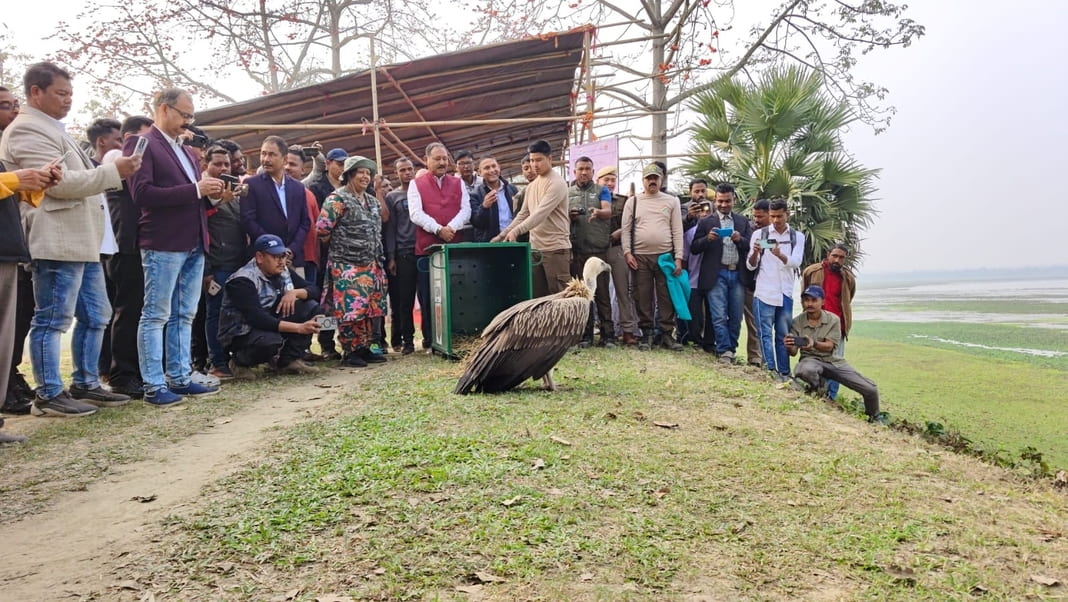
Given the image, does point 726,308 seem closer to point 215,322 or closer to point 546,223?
point 546,223

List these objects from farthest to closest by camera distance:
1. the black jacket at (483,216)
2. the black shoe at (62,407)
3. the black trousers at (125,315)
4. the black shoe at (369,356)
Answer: the black jacket at (483,216) → the black shoe at (369,356) → the black trousers at (125,315) → the black shoe at (62,407)

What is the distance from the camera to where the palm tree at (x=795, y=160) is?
902 centimetres

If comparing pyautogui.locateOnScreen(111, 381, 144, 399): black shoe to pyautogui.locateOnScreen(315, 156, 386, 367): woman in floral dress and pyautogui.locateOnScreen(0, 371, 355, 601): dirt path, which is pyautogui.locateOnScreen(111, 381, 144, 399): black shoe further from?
pyautogui.locateOnScreen(315, 156, 386, 367): woman in floral dress

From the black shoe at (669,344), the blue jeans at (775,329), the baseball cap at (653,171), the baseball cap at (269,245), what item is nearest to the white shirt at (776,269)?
the blue jeans at (775,329)

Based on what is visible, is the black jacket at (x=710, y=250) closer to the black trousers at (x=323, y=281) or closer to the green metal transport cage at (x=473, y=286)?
the green metal transport cage at (x=473, y=286)

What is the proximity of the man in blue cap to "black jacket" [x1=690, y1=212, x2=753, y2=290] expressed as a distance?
1062 millimetres

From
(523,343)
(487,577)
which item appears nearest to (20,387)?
(523,343)

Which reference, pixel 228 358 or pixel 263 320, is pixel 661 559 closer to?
pixel 263 320

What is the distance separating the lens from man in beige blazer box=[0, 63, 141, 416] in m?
4.14

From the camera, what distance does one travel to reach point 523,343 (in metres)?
4.67

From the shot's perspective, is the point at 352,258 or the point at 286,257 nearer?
the point at 286,257

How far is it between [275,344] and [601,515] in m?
4.11

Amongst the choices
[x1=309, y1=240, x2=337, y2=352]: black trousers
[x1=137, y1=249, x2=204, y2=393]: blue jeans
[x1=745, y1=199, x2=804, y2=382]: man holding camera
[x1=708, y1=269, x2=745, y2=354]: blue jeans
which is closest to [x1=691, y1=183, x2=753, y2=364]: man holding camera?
[x1=708, y1=269, x2=745, y2=354]: blue jeans

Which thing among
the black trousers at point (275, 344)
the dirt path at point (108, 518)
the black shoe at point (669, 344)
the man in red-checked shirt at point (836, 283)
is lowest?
the dirt path at point (108, 518)
